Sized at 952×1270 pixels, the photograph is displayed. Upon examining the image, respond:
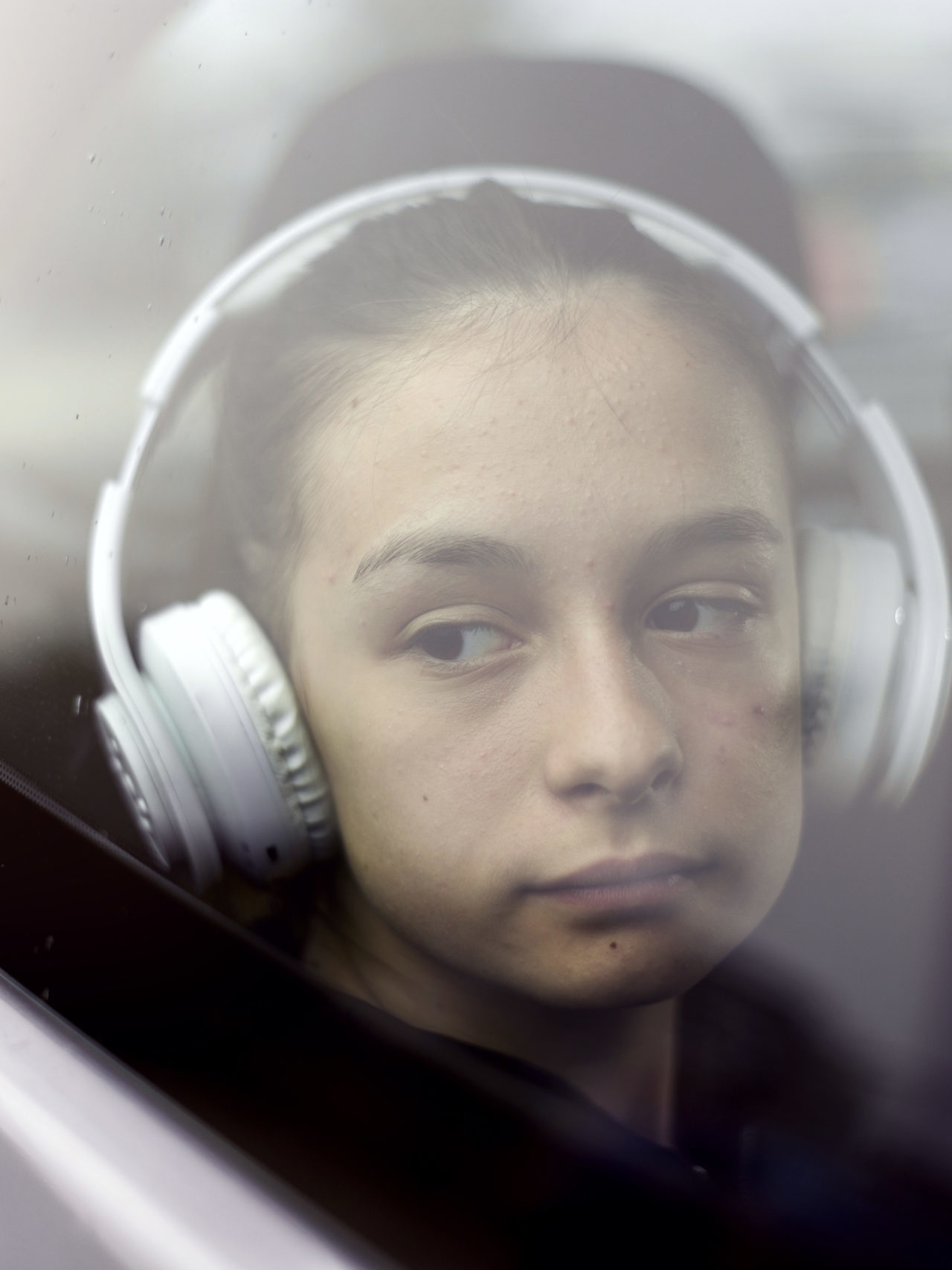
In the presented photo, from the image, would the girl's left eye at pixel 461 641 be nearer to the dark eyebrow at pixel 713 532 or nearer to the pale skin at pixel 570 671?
the pale skin at pixel 570 671

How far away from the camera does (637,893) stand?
0.68 metres

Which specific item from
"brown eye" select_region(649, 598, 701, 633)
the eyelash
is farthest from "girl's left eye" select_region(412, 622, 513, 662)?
"brown eye" select_region(649, 598, 701, 633)

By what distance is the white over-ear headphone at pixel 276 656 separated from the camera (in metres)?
0.71

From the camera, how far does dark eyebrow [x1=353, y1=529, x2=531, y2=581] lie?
717 millimetres

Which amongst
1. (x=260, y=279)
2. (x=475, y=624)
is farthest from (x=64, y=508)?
(x=475, y=624)

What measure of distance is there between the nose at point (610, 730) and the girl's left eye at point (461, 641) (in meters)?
0.06

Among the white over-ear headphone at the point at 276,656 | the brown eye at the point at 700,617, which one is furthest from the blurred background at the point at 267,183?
the brown eye at the point at 700,617

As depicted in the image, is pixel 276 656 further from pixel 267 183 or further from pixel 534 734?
pixel 267 183

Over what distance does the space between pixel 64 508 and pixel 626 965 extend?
25.1 inches

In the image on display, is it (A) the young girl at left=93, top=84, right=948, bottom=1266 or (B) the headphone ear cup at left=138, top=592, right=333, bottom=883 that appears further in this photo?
(B) the headphone ear cup at left=138, top=592, right=333, bottom=883

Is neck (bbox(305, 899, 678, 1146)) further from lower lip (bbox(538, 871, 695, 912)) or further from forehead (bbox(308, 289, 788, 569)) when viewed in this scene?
forehead (bbox(308, 289, 788, 569))

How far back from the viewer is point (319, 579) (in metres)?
0.83

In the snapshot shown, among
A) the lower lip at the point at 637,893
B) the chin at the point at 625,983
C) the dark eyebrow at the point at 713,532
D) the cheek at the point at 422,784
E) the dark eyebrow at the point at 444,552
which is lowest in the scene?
the chin at the point at 625,983

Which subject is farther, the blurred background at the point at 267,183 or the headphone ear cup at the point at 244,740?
the headphone ear cup at the point at 244,740
